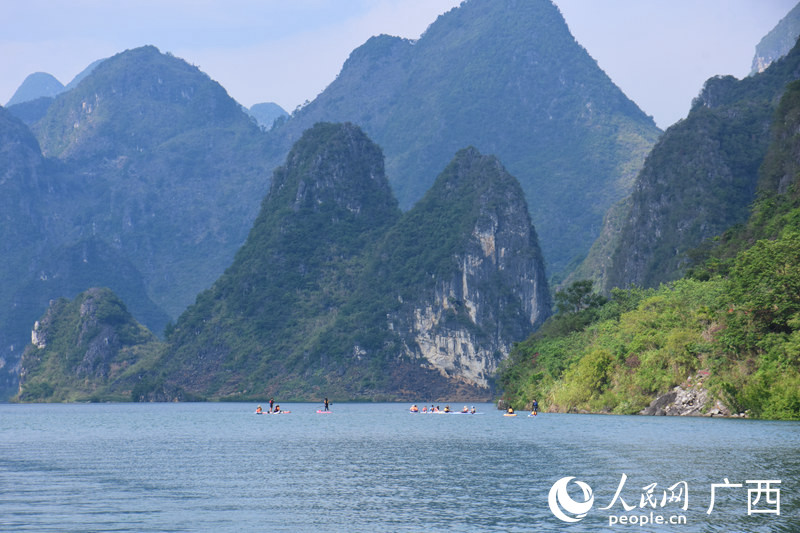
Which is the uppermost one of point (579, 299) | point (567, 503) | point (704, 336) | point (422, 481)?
point (579, 299)

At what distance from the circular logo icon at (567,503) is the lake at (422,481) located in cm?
10

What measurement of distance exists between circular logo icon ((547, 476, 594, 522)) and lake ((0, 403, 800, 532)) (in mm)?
95

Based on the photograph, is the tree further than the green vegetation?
Yes

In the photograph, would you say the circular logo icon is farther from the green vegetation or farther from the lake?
the green vegetation

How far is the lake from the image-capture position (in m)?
38.1

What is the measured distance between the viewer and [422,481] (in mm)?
49219

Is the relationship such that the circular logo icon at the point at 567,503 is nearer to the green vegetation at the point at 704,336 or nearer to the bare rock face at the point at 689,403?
the green vegetation at the point at 704,336

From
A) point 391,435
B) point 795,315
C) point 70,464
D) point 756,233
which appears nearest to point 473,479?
point 70,464

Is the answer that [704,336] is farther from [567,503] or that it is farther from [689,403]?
[567,503]

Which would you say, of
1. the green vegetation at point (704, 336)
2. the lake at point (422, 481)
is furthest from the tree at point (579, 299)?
the lake at point (422, 481)

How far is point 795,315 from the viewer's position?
8000 cm

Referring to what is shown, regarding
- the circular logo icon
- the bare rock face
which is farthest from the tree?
the circular logo icon

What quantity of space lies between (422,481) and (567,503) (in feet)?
32.9

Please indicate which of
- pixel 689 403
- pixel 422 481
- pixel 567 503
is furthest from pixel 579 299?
pixel 567 503
